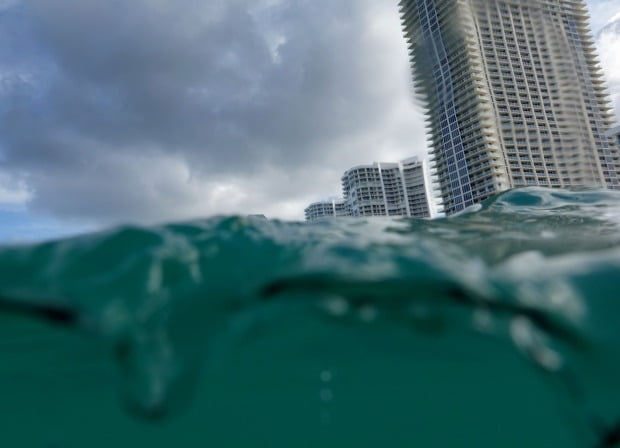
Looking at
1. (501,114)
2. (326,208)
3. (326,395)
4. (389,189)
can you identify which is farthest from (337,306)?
(326,208)

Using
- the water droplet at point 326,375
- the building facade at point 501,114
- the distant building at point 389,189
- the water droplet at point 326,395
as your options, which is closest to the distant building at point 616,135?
the building facade at point 501,114

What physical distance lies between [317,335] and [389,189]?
11733 centimetres

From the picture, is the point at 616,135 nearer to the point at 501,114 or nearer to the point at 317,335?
the point at 501,114

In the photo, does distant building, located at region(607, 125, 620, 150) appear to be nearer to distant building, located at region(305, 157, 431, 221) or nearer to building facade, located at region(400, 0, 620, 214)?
building facade, located at region(400, 0, 620, 214)

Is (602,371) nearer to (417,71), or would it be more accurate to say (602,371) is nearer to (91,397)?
(91,397)

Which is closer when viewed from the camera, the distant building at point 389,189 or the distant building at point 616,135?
the distant building at point 616,135

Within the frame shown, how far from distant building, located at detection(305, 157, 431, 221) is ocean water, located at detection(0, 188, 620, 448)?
359 ft

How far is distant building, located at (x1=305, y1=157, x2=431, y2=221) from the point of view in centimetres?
11438

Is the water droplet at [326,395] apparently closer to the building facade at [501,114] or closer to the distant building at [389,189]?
the building facade at [501,114]

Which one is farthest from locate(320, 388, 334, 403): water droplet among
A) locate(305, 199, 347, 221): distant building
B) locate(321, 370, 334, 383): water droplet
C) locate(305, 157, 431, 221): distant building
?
locate(305, 199, 347, 221): distant building

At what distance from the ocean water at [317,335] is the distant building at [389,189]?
109511 millimetres

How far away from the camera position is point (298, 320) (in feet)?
11.5

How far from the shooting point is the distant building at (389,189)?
375ft

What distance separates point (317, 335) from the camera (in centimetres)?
386
